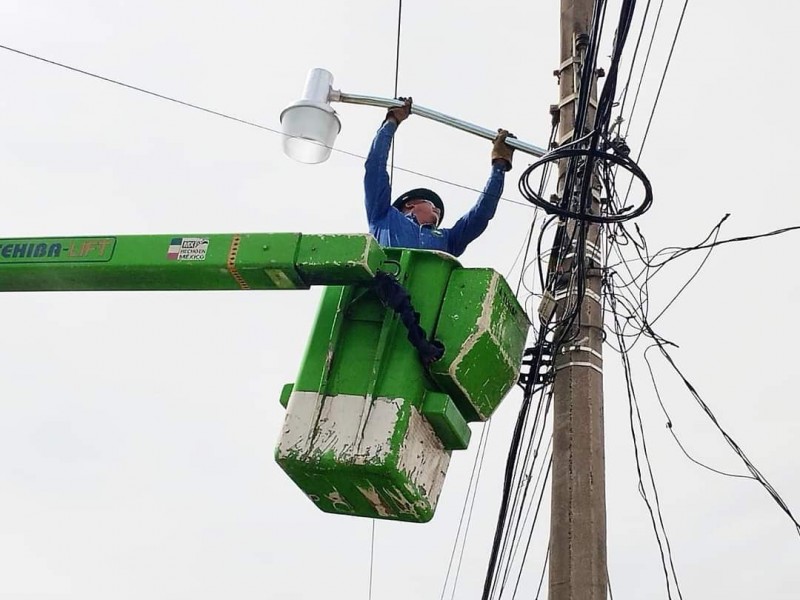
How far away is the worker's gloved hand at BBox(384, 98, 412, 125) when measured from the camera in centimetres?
446

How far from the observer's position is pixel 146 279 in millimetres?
3457

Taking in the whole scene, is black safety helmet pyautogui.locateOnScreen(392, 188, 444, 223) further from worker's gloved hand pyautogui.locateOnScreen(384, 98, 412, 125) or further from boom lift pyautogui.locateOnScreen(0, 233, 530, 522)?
boom lift pyautogui.locateOnScreen(0, 233, 530, 522)

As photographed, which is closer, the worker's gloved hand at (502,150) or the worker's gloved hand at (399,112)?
the worker's gloved hand at (399,112)

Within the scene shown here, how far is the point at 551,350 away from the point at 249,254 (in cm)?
188

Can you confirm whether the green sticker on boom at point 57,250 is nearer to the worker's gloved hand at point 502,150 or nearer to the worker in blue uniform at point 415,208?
the worker in blue uniform at point 415,208

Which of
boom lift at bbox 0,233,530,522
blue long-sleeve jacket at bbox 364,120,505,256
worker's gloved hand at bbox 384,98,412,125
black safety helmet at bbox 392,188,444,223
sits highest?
worker's gloved hand at bbox 384,98,412,125

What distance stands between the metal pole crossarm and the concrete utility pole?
0.26 metres

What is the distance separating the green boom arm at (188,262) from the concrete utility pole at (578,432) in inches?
59.0

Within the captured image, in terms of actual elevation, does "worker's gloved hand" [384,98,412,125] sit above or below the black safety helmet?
above

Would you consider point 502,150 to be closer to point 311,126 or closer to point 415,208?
point 415,208

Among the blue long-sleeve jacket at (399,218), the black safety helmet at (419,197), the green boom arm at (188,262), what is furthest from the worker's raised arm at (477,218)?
the green boom arm at (188,262)

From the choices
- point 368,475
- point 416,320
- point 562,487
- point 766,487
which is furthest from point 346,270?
point 766,487

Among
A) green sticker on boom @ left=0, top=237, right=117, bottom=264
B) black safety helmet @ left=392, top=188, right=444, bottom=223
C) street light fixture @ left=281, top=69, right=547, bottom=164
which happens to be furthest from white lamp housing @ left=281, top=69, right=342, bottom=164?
green sticker on boom @ left=0, top=237, right=117, bottom=264

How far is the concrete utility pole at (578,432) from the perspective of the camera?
4.04 metres
